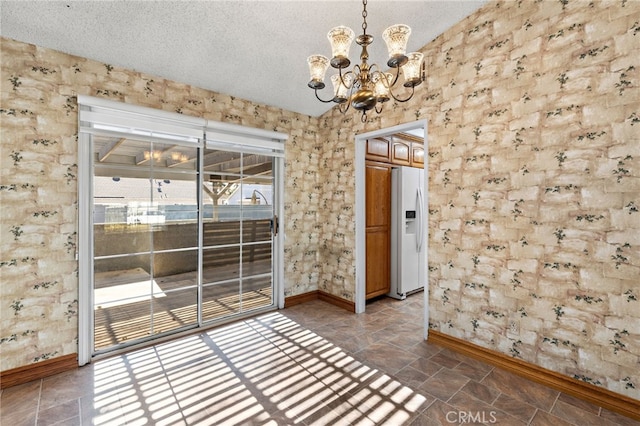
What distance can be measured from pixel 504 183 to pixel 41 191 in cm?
371

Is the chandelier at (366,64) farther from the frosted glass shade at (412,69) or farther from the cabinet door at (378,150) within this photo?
the cabinet door at (378,150)

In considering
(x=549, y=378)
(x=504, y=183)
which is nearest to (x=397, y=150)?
(x=504, y=183)

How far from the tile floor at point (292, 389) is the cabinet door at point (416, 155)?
2.62 m

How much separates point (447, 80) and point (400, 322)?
8.51 ft

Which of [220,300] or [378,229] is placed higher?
[378,229]

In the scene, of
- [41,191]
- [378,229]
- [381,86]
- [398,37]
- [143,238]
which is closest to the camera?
[398,37]

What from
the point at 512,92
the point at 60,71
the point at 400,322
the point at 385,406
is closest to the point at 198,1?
the point at 60,71

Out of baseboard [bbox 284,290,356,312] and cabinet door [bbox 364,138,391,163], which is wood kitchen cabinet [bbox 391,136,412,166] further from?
baseboard [bbox 284,290,356,312]

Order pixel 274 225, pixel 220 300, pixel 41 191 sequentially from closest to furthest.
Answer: pixel 41 191
pixel 220 300
pixel 274 225

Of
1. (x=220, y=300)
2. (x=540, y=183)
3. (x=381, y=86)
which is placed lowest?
(x=220, y=300)

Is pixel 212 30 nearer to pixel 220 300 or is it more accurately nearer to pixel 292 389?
pixel 220 300

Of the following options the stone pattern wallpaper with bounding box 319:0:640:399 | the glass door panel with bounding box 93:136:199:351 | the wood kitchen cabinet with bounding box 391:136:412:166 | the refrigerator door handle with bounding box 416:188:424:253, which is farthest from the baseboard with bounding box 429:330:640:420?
the glass door panel with bounding box 93:136:199:351

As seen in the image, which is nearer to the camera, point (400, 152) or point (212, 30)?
point (212, 30)

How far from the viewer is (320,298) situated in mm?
4113
